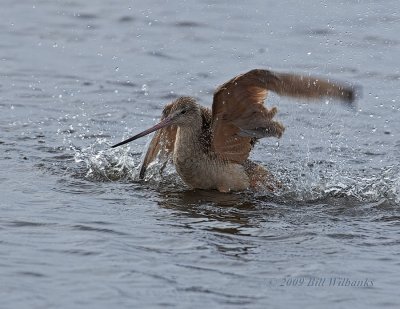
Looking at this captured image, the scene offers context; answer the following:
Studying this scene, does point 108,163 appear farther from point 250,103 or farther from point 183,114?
point 250,103

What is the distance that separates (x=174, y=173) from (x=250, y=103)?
1.17m

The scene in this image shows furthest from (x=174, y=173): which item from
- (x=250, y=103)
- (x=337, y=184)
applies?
(x=337, y=184)

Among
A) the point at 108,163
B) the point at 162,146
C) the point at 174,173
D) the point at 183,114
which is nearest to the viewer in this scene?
the point at 183,114

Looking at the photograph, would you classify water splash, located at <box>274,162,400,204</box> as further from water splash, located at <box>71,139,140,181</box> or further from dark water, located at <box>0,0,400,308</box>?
water splash, located at <box>71,139,140,181</box>

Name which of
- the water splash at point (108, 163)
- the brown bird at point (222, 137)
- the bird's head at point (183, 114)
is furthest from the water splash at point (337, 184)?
the water splash at point (108, 163)

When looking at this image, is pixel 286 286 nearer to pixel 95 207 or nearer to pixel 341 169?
pixel 95 207

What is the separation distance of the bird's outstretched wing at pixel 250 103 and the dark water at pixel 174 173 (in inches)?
17.5

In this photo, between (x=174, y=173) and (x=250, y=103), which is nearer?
(x=250, y=103)

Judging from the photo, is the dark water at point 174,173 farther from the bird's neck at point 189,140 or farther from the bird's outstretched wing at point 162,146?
the bird's neck at point 189,140

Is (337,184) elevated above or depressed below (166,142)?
below

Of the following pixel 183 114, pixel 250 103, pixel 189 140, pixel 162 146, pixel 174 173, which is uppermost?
pixel 250 103

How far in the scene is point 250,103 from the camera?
891cm

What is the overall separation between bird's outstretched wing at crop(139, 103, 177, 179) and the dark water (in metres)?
0.17

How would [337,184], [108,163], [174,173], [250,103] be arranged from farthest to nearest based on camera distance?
[174,173] → [108,163] → [337,184] → [250,103]
